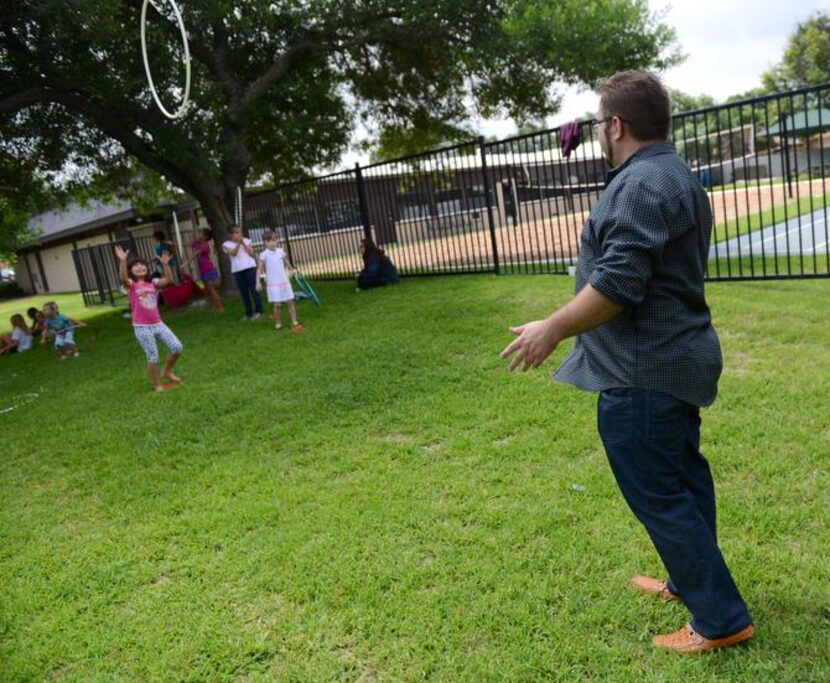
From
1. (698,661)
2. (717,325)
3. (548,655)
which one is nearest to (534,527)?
(548,655)

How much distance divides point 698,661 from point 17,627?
3.09 m

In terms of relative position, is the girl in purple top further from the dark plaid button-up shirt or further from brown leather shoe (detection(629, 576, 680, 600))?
the dark plaid button-up shirt

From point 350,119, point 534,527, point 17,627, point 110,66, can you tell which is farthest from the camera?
point 350,119

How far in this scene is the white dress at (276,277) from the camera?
32.9 ft

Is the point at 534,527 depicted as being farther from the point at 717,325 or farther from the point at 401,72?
the point at 401,72

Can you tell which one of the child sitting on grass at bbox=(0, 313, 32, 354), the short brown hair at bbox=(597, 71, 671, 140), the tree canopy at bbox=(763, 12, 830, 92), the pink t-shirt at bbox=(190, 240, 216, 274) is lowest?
the child sitting on grass at bbox=(0, 313, 32, 354)

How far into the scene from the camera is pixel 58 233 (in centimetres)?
3378

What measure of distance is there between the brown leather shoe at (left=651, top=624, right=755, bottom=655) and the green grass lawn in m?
0.05

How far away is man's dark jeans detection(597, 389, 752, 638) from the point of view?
223 centimetres

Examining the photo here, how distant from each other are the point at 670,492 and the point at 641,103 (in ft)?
4.28

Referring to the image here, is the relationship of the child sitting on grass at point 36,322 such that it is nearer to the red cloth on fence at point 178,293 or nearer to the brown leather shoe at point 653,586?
the red cloth on fence at point 178,293

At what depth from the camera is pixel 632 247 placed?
79.7 inches

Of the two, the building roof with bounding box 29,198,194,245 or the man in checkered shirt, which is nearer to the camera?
the man in checkered shirt

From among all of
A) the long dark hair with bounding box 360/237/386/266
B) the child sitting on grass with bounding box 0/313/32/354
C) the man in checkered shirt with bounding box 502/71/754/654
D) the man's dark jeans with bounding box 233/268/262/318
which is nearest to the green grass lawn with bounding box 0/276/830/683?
the man in checkered shirt with bounding box 502/71/754/654
